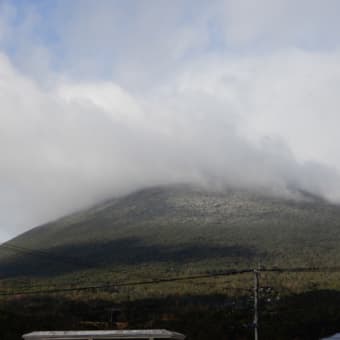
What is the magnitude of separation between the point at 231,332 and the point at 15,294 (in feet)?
75.9

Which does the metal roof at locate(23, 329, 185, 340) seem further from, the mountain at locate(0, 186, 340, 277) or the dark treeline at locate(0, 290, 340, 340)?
the mountain at locate(0, 186, 340, 277)

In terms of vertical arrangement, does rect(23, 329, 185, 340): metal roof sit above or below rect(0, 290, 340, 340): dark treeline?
below

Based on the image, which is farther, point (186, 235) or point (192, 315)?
point (186, 235)

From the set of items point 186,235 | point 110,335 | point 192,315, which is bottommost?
point 110,335

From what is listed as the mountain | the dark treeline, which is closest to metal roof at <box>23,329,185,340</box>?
the dark treeline

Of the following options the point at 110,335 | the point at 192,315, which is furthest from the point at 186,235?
the point at 110,335

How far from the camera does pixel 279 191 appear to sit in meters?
124

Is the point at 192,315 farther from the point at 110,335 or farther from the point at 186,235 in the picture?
the point at 186,235

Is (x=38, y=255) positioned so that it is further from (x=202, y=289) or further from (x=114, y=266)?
(x=202, y=289)

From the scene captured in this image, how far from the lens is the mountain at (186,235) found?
247 ft

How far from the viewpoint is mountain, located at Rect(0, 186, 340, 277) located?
7531 centimetres

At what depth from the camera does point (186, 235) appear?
293 ft

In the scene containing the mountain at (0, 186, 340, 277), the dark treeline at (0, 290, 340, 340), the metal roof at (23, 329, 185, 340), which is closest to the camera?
the metal roof at (23, 329, 185, 340)

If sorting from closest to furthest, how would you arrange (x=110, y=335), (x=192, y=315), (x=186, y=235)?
1. (x=110, y=335)
2. (x=192, y=315)
3. (x=186, y=235)
